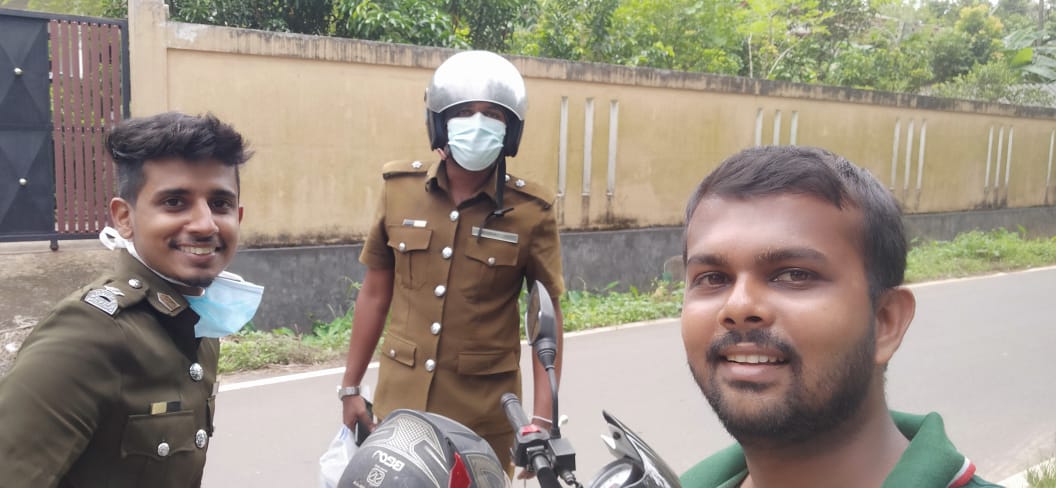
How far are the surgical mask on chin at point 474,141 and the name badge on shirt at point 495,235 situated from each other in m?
0.19

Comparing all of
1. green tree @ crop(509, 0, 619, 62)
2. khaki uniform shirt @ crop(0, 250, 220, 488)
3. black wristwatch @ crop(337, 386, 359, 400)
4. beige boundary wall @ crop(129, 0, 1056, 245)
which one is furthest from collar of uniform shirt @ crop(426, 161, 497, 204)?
green tree @ crop(509, 0, 619, 62)

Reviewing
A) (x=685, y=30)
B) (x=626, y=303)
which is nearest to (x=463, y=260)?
(x=626, y=303)

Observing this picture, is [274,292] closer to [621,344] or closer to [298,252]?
[298,252]

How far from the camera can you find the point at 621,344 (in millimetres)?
6949

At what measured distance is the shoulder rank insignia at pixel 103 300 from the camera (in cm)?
175

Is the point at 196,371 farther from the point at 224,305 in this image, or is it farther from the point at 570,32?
the point at 570,32

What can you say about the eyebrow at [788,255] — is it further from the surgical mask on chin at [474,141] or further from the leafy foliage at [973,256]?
the leafy foliage at [973,256]

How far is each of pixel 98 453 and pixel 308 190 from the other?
581cm

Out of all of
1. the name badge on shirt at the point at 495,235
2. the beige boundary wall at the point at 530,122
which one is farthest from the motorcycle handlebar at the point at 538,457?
the beige boundary wall at the point at 530,122

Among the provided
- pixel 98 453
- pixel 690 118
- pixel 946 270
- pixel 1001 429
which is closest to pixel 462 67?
pixel 98 453

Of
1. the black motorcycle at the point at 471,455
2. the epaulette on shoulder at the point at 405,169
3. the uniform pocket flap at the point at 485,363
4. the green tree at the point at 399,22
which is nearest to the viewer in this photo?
the black motorcycle at the point at 471,455

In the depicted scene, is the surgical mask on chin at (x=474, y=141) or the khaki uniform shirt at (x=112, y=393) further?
the surgical mask on chin at (x=474, y=141)

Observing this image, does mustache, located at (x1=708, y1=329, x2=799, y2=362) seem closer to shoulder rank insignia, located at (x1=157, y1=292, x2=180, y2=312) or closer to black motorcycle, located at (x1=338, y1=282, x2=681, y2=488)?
black motorcycle, located at (x1=338, y1=282, x2=681, y2=488)

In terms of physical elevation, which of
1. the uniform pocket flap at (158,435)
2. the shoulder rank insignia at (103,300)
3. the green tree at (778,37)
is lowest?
the uniform pocket flap at (158,435)
